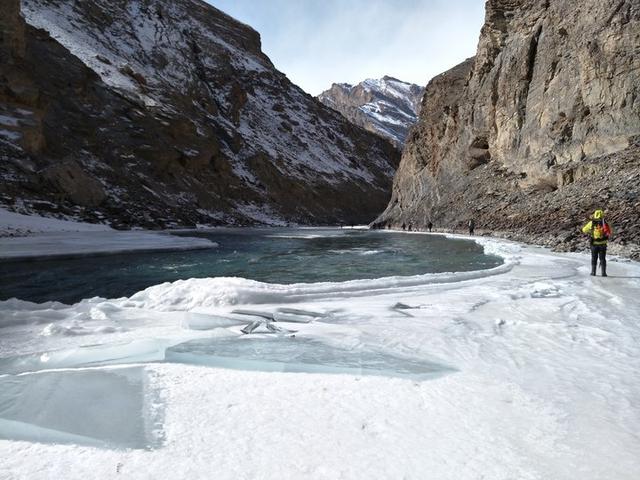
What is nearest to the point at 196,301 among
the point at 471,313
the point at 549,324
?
the point at 471,313

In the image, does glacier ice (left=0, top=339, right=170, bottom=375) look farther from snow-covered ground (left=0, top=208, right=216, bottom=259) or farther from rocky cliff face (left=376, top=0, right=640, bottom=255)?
snow-covered ground (left=0, top=208, right=216, bottom=259)

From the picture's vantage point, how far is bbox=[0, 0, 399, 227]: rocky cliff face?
115 feet

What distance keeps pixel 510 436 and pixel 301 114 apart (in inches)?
4126

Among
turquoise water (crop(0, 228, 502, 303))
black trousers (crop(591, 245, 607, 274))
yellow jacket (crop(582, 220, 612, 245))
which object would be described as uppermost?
yellow jacket (crop(582, 220, 612, 245))

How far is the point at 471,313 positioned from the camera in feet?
18.9

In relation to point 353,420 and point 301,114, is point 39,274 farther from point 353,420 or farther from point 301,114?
point 301,114

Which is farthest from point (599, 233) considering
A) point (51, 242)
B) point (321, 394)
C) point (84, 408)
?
point (51, 242)

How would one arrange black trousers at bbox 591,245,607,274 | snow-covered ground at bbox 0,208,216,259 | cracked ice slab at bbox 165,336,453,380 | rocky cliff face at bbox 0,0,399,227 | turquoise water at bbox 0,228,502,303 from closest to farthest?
cracked ice slab at bbox 165,336,453,380 < black trousers at bbox 591,245,607,274 < turquoise water at bbox 0,228,502,303 < snow-covered ground at bbox 0,208,216,259 < rocky cliff face at bbox 0,0,399,227

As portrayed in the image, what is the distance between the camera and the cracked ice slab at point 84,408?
2.38 m

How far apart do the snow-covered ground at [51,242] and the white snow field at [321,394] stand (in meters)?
13.3

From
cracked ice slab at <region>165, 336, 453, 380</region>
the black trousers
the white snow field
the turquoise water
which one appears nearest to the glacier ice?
the white snow field

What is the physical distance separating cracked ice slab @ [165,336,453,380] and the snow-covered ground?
50.3ft

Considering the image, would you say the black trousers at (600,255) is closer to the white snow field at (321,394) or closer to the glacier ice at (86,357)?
the white snow field at (321,394)

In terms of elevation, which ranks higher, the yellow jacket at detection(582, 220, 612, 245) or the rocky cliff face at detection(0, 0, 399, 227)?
the rocky cliff face at detection(0, 0, 399, 227)
